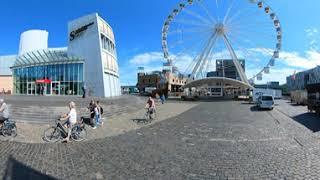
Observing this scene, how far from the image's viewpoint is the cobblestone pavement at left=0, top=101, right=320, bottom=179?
341 inches

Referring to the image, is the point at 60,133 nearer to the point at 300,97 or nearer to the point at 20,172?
the point at 20,172

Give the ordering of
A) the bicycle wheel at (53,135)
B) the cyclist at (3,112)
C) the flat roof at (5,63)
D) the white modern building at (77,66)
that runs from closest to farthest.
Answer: the bicycle wheel at (53,135)
the cyclist at (3,112)
the white modern building at (77,66)
the flat roof at (5,63)

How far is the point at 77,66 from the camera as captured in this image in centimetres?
5884

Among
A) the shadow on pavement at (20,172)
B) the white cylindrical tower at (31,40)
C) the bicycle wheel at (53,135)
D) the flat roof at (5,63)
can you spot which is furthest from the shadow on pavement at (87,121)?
the flat roof at (5,63)

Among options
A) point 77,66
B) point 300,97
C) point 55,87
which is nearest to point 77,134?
point 77,66

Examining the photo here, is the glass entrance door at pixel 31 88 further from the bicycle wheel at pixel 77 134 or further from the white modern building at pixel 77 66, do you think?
the bicycle wheel at pixel 77 134

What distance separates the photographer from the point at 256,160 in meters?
10.4

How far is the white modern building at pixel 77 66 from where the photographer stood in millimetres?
56906

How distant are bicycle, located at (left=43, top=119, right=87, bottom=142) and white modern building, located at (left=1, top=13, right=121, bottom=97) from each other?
133 ft

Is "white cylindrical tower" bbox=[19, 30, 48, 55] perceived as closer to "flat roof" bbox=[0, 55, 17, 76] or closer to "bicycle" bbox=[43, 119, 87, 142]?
"flat roof" bbox=[0, 55, 17, 76]

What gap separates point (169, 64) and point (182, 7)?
412 inches

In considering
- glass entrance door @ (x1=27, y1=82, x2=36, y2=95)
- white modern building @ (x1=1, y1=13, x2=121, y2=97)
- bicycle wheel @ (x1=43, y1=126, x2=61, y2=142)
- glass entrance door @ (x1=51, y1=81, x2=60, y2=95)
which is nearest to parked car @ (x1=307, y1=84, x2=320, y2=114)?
bicycle wheel @ (x1=43, y1=126, x2=61, y2=142)

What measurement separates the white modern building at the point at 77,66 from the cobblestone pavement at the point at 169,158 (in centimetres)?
4243

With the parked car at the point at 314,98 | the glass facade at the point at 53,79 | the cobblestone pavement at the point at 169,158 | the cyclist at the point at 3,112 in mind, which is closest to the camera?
the cobblestone pavement at the point at 169,158
